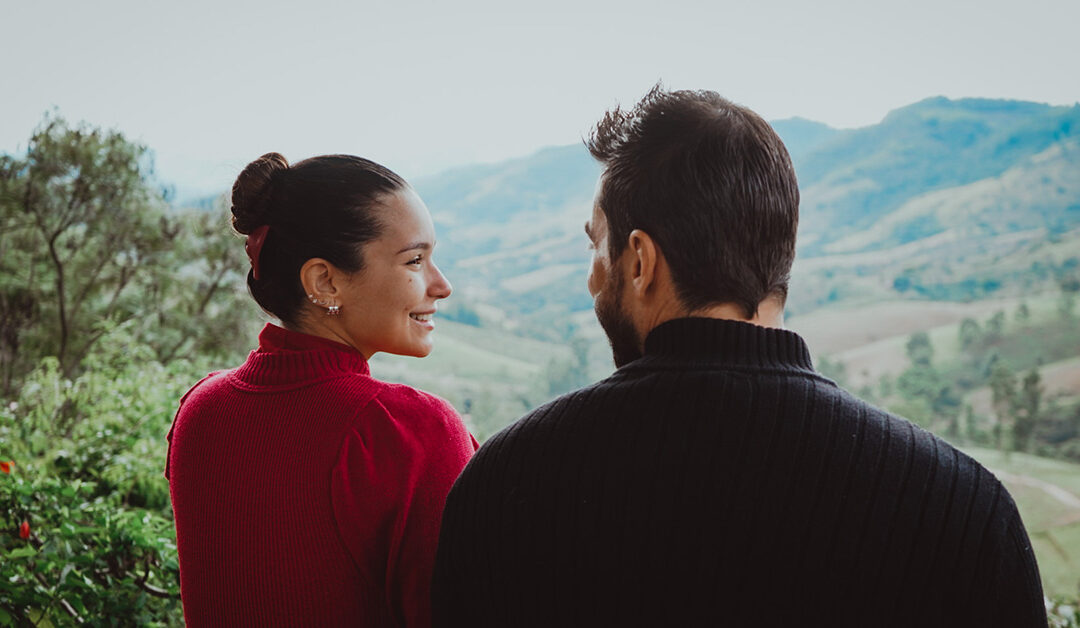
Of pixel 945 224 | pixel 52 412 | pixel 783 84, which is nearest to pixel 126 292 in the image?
pixel 52 412

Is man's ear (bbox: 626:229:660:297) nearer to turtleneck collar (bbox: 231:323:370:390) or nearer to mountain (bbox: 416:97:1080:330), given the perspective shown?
turtleneck collar (bbox: 231:323:370:390)

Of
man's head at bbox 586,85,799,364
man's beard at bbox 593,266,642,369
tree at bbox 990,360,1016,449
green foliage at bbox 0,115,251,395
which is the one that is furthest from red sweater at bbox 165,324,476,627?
tree at bbox 990,360,1016,449

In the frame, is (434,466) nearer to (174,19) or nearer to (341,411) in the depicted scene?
(341,411)

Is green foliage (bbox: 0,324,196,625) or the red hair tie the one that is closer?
the red hair tie

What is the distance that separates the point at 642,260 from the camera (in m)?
0.92

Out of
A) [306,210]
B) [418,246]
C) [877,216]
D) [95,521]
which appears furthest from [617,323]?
[877,216]

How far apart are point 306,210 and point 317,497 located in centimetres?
41

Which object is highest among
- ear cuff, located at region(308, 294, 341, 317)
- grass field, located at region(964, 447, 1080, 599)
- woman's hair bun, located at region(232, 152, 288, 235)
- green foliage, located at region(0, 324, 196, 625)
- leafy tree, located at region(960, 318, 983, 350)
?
woman's hair bun, located at region(232, 152, 288, 235)

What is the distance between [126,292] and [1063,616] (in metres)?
4.57

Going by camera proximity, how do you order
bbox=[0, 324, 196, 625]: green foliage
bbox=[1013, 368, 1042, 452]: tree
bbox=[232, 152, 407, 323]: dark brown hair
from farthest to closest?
bbox=[1013, 368, 1042, 452]: tree
bbox=[0, 324, 196, 625]: green foliage
bbox=[232, 152, 407, 323]: dark brown hair

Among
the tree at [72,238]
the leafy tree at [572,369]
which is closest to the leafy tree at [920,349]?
the leafy tree at [572,369]

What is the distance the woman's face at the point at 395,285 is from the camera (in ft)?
3.95

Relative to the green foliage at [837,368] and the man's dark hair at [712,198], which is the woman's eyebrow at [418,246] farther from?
the green foliage at [837,368]

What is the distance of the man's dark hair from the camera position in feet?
2.92
